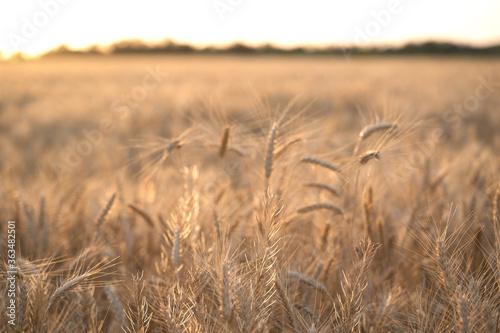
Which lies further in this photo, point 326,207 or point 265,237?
point 326,207

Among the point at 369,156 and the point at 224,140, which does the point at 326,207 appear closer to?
the point at 369,156

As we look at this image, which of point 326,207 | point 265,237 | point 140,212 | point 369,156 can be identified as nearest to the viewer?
point 265,237

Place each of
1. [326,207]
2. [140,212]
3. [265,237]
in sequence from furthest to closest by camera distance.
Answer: [140,212] → [326,207] → [265,237]

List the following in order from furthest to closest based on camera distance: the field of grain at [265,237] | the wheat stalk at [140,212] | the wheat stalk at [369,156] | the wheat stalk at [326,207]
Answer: the wheat stalk at [140,212]
the wheat stalk at [326,207]
the wheat stalk at [369,156]
the field of grain at [265,237]

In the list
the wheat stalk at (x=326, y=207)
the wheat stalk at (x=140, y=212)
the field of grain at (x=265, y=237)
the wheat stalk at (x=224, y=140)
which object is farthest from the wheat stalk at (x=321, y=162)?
the wheat stalk at (x=140, y=212)

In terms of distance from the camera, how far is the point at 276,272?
0.84 m

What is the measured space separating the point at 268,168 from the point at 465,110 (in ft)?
15.5

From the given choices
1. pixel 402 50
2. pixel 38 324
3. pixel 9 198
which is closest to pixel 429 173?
pixel 38 324

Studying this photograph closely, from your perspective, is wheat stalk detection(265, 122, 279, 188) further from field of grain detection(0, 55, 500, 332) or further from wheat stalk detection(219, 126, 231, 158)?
wheat stalk detection(219, 126, 231, 158)

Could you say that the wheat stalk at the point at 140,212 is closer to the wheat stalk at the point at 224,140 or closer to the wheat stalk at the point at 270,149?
the wheat stalk at the point at 224,140

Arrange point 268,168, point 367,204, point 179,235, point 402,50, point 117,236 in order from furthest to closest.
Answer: point 402,50 → point 117,236 → point 367,204 → point 268,168 → point 179,235

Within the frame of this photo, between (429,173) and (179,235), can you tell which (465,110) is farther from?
(179,235)

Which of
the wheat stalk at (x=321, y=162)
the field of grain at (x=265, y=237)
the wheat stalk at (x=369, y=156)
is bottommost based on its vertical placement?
the field of grain at (x=265, y=237)

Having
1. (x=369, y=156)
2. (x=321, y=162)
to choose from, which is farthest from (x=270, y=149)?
(x=369, y=156)
